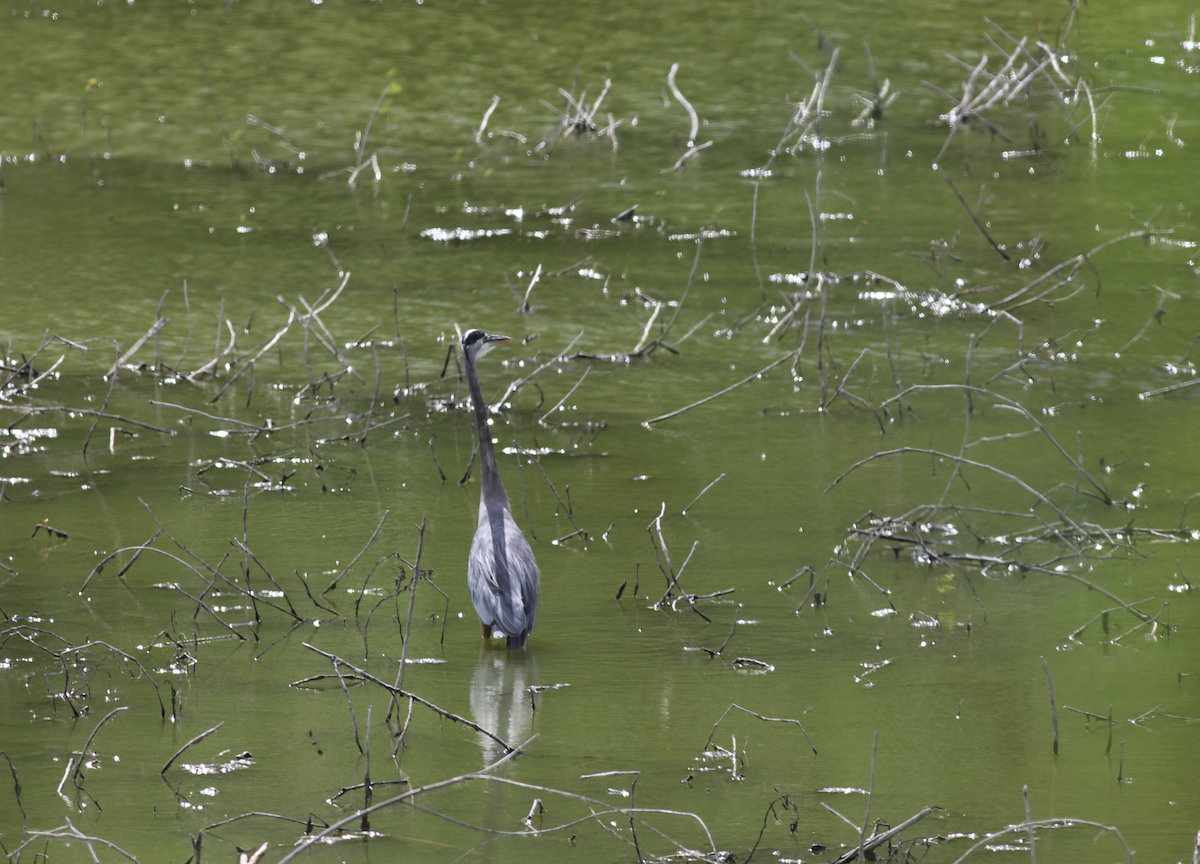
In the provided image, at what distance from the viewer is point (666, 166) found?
12414 mm

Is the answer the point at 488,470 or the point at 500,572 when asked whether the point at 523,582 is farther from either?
the point at 488,470

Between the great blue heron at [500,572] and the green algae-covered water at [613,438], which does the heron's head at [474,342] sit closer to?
the great blue heron at [500,572]

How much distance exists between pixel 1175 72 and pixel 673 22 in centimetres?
511

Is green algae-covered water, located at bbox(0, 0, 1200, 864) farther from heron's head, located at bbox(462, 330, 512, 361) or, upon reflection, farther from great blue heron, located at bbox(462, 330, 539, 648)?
heron's head, located at bbox(462, 330, 512, 361)

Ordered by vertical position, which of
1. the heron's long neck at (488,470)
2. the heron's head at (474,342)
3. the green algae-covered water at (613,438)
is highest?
the heron's head at (474,342)

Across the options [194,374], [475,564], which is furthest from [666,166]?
[475,564]

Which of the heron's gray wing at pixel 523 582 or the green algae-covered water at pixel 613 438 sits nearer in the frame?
the green algae-covered water at pixel 613 438

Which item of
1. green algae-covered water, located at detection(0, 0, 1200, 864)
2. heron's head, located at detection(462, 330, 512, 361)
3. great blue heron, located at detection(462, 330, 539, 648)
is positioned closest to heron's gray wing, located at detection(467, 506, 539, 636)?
great blue heron, located at detection(462, 330, 539, 648)

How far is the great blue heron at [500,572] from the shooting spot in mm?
5160

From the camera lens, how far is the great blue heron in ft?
16.9

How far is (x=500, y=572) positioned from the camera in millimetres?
5211

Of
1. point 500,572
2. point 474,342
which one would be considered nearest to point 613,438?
point 474,342

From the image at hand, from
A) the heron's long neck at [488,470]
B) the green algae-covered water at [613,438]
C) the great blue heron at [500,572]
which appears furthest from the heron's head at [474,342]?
the green algae-covered water at [613,438]

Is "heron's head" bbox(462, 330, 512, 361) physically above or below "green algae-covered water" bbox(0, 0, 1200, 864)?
above
